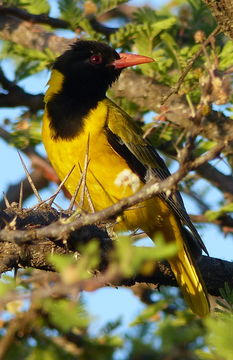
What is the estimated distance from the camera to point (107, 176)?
483cm

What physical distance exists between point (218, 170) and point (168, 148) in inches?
17.6

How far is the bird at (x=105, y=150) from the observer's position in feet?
15.8

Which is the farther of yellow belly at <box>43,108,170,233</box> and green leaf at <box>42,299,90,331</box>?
yellow belly at <box>43,108,170,233</box>

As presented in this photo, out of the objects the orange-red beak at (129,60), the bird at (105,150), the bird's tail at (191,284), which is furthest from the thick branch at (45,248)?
the orange-red beak at (129,60)

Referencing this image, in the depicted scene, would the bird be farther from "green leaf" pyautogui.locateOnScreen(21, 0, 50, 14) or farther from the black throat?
"green leaf" pyautogui.locateOnScreen(21, 0, 50, 14)

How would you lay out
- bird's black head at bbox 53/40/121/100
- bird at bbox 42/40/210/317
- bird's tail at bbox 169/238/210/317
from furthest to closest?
bird's black head at bbox 53/40/121/100, bird at bbox 42/40/210/317, bird's tail at bbox 169/238/210/317

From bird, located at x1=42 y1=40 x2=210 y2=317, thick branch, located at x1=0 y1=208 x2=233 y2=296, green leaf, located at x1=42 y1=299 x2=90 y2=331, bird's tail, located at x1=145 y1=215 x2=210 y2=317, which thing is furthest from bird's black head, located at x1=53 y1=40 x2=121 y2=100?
green leaf, located at x1=42 y1=299 x2=90 y2=331

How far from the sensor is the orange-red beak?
5304 mm

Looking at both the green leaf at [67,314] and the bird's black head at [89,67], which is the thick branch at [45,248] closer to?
the green leaf at [67,314]

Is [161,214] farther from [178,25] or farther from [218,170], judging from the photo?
[178,25]

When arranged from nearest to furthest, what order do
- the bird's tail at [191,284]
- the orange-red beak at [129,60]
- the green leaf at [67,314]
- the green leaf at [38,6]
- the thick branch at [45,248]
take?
the green leaf at [67,314] → the thick branch at [45,248] → the bird's tail at [191,284] → the orange-red beak at [129,60] → the green leaf at [38,6]

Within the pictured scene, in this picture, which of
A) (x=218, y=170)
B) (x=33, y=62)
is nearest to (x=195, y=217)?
(x=218, y=170)

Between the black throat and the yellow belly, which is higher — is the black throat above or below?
above

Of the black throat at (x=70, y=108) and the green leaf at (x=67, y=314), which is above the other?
the black throat at (x=70, y=108)
